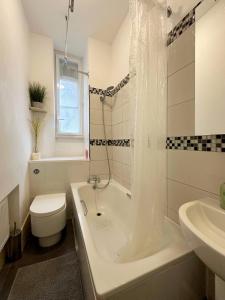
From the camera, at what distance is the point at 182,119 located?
1.02 meters

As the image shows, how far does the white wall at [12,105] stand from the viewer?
1.20 meters

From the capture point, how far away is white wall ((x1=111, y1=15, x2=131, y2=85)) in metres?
1.85

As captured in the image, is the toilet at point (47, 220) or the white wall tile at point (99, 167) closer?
the toilet at point (47, 220)

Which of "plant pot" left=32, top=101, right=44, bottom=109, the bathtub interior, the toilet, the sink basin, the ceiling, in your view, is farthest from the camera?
"plant pot" left=32, top=101, right=44, bottom=109

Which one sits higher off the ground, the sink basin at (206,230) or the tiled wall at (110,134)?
the tiled wall at (110,134)

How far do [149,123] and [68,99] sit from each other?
2.10m

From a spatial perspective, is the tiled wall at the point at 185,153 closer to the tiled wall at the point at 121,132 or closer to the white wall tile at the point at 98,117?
the tiled wall at the point at 121,132

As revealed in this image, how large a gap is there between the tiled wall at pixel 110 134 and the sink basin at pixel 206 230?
1.19 metres

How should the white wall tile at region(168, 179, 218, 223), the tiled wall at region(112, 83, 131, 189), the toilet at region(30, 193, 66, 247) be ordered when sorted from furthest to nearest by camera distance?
the tiled wall at region(112, 83, 131, 189)
the toilet at region(30, 193, 66, 247)
the white wall tile at region(168, 179, 218, 223)

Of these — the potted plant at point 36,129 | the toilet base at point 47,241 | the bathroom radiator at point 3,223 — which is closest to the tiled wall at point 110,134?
the potted plant at point 36,129

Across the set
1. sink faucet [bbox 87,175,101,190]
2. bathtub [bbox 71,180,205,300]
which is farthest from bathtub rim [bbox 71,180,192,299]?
sink faucet [bbox 87,175,101,190]

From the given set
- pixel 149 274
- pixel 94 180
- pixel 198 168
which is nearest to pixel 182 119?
pixel 198 168

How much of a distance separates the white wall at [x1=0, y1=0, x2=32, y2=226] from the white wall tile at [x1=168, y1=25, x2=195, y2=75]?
1.33 metres

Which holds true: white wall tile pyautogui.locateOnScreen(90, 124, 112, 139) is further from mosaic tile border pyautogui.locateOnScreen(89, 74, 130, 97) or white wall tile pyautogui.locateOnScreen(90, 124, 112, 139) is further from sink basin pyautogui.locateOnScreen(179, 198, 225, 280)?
sink basin pyautogui.locateOnScreen(179, 198, 225, 280)
